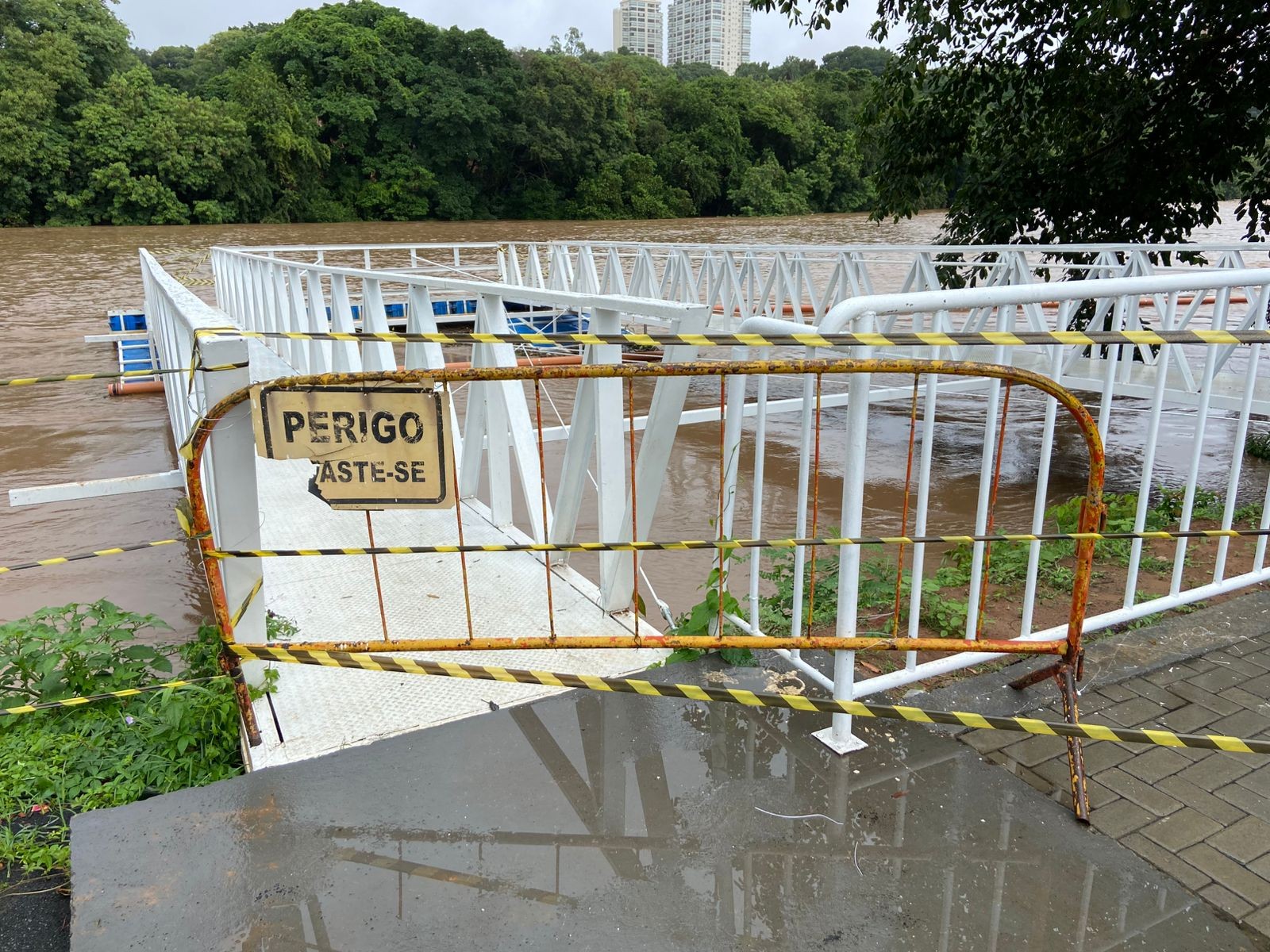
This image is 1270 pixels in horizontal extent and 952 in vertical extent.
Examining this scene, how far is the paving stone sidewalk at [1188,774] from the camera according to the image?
80.8 inches

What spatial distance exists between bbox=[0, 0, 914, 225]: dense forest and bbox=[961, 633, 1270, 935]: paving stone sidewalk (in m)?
42.7

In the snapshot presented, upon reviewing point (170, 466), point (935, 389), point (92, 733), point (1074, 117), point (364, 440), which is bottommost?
point (170, 466)

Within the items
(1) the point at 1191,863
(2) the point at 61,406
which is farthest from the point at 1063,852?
(2) the point at 61,406

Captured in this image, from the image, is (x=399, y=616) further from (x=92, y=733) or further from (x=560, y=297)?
(x=560, y=297)

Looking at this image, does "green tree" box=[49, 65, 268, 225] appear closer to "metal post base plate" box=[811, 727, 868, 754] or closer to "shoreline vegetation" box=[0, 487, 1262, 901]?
"shoreline vegetation" box=[0, 487, 1262, 901]

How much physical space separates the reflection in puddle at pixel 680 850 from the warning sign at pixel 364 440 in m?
0.75

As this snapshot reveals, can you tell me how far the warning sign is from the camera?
2.24 metres

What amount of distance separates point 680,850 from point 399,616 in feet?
5.40

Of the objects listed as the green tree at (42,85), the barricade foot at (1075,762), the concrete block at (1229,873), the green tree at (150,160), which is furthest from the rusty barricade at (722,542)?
the green tree at (42,85)

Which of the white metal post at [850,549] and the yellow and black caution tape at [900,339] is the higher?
the yellow and black caution tape at [900,339]

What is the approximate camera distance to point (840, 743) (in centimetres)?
250

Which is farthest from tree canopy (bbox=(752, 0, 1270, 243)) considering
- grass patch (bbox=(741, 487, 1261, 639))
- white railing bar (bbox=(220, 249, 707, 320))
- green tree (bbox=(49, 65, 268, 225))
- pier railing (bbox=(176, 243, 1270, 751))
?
green tree (bbox=(49, 65, 268, 225))

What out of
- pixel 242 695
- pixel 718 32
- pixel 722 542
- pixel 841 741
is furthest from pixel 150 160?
pixel 718 32

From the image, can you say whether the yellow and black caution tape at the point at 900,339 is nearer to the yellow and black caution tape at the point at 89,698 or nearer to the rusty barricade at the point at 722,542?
the rusty barricade at the point at 722,542
